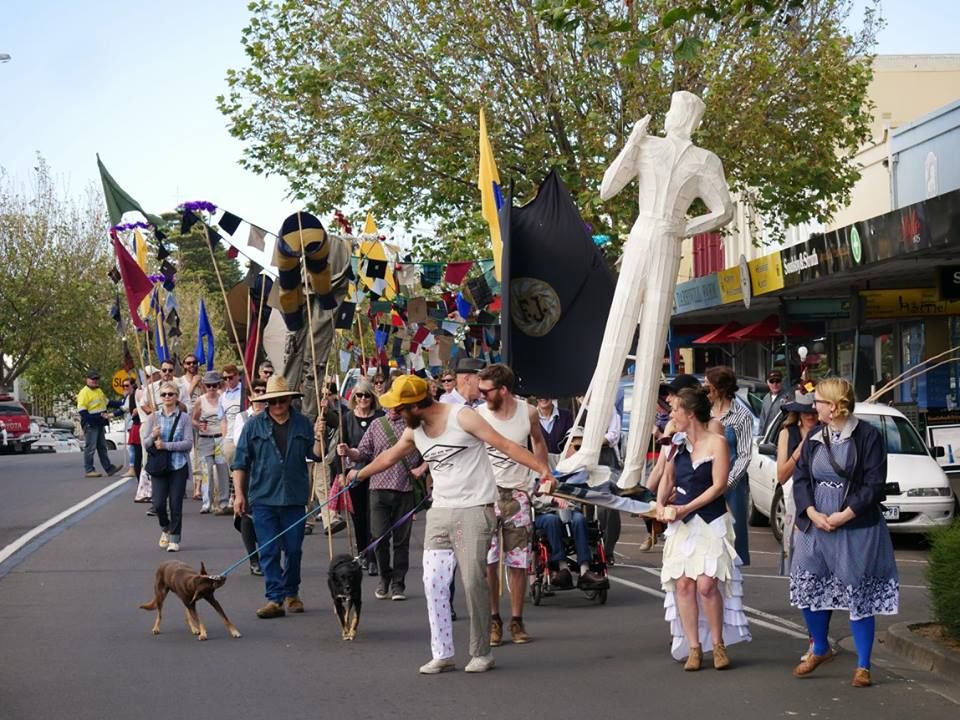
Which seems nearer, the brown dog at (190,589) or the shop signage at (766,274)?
the brown dog at (190,589)

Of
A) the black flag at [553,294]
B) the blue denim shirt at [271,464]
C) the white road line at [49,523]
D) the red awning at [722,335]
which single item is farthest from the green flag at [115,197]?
the red awning at [722,335]

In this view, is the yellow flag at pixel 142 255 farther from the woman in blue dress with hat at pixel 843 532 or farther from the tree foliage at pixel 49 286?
the tree foliage at pixel 49 286

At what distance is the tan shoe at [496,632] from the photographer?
10406mm

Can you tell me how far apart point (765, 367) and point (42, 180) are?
1502 inches

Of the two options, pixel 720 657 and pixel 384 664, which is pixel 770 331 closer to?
pixel 720 657

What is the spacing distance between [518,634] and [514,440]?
4.07 feet

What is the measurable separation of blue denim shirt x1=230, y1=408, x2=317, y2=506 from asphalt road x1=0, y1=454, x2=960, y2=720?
2.86ft

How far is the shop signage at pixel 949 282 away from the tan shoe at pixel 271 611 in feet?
41.5

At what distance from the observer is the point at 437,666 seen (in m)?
9.27

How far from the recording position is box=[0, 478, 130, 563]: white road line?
16422 millimetres

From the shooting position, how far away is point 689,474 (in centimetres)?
948

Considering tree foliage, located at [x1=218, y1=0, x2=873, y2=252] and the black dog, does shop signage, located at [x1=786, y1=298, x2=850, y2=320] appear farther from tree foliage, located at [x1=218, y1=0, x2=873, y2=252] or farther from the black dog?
the black dog

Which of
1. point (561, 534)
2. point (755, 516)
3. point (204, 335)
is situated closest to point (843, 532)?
point (561, 534)

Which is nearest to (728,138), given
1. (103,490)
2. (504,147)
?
(504,147)
